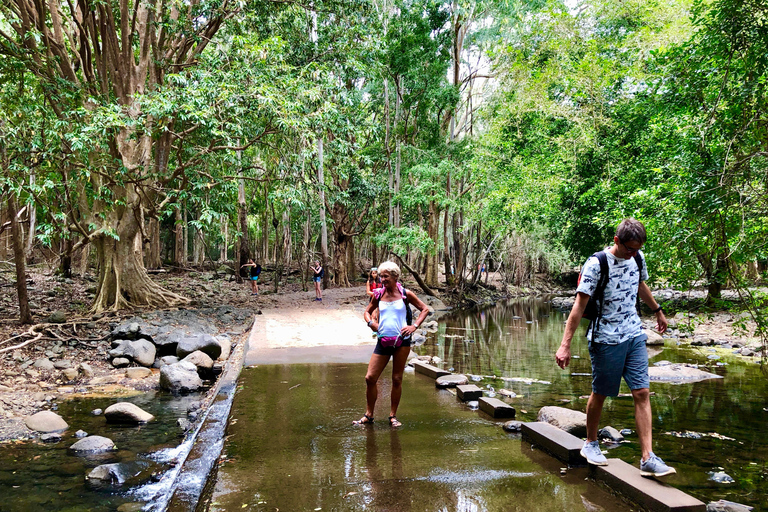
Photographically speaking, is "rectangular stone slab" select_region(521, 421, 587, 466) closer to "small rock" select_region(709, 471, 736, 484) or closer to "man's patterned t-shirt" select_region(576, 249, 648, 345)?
"man's patterned t-shirt" select_region(576, 249, 648, 345)

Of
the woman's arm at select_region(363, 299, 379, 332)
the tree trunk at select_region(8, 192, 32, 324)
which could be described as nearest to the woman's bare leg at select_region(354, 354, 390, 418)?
the woman's arm at select_region(363, 299, 379, 332)

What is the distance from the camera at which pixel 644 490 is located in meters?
3.44

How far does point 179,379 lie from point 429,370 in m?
4.46

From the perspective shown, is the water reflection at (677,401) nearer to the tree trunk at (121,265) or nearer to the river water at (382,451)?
the river water at (382,451)

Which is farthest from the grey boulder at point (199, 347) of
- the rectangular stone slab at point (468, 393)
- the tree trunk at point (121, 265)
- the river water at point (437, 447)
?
the rectangular stone slab at point (468, 393)

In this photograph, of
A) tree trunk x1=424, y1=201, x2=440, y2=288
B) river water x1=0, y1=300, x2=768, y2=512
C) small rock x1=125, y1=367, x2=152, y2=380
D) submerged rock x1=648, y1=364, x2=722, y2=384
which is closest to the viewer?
river water x1=0, y1=300, x2=768, y2=512

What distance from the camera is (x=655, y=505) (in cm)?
330

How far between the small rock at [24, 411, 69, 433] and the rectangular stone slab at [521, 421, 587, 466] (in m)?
6.05

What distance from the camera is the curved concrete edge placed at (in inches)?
149

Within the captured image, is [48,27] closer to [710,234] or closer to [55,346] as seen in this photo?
[55,346]

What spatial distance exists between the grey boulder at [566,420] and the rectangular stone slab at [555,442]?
2.16 ft

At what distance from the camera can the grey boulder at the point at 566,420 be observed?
17.7ft

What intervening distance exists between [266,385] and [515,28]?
21668 mm

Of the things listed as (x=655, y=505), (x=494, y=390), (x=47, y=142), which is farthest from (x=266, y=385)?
(x=47, y=142)
